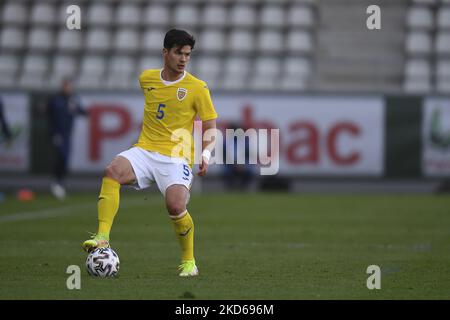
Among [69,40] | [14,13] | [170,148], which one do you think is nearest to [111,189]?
[170,148]

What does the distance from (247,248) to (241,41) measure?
14.5m

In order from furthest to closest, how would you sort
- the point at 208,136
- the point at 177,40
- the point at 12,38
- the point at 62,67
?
the point at 12,38
the point at 62,67
the point at 208,136
the point at 177,40

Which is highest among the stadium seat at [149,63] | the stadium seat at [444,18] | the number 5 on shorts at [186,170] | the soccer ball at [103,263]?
the stadium seat at [444,18]

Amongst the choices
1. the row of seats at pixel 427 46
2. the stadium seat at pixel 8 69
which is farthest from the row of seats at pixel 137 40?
the row of seats at pixel 427 46

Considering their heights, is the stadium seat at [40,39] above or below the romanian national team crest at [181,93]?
above

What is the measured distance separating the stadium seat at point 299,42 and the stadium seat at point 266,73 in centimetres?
54

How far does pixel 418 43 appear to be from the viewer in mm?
24609

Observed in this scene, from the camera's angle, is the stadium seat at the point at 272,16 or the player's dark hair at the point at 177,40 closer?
the player's dark hair at the point at 177,40

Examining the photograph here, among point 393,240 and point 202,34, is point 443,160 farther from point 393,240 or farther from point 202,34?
point 393,240

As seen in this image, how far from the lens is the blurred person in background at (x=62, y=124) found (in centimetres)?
1992

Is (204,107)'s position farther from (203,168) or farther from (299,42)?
(299,42)

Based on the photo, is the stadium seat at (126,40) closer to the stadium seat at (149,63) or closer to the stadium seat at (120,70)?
the stadium seat at (120,70)
